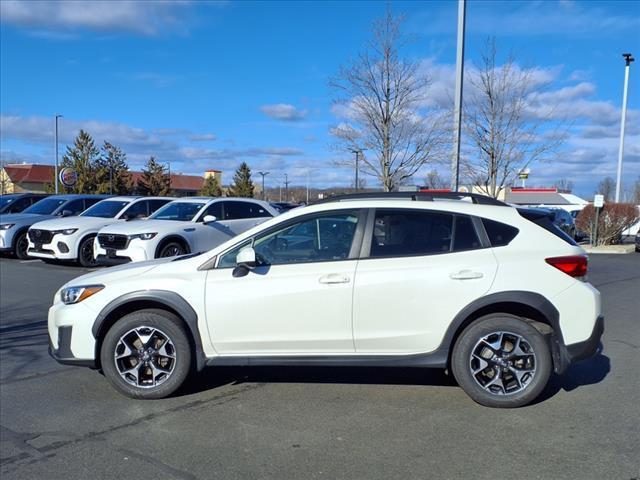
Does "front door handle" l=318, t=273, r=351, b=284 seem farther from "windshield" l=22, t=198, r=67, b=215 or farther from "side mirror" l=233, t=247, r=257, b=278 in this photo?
"windshield" l=22, t=198, r=67, b=215

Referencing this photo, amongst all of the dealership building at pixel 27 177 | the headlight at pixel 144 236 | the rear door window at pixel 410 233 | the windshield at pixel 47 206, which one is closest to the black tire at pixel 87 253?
the headlight at pixel 144 236

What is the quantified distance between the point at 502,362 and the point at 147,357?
9.75ft

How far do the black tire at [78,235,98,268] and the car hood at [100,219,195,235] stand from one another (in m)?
1.54

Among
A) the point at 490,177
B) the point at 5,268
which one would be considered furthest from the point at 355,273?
the point at 490,177

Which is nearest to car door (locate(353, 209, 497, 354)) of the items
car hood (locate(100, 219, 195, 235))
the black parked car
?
car hood (locate(100, 219, 195, 235))

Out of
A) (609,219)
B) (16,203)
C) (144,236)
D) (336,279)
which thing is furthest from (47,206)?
(609,219)

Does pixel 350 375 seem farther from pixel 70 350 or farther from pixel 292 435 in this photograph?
pixel 70 350

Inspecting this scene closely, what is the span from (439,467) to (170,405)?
2321 millimetres

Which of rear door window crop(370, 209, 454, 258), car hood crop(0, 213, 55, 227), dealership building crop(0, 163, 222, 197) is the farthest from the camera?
dealership building crop(0, 163, 222, 197)

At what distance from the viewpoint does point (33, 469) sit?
3.69m

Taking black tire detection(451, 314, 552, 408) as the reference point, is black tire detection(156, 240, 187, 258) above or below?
above

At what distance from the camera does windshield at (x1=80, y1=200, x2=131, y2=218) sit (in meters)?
14.9

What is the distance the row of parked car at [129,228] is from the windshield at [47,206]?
61mm

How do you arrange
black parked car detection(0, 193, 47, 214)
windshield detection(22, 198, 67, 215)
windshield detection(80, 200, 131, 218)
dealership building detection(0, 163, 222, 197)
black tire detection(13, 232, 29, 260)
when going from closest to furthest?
1. windshield detection(80, 200, 131, 218)
2. black tire detection(13, 232, 29, 260)
3. windshield detection(22, 198, 67, 215)
4. black parked car detection(0, 193, 47, 214)
5. dealership building detection(0, 163, 222, 197)
